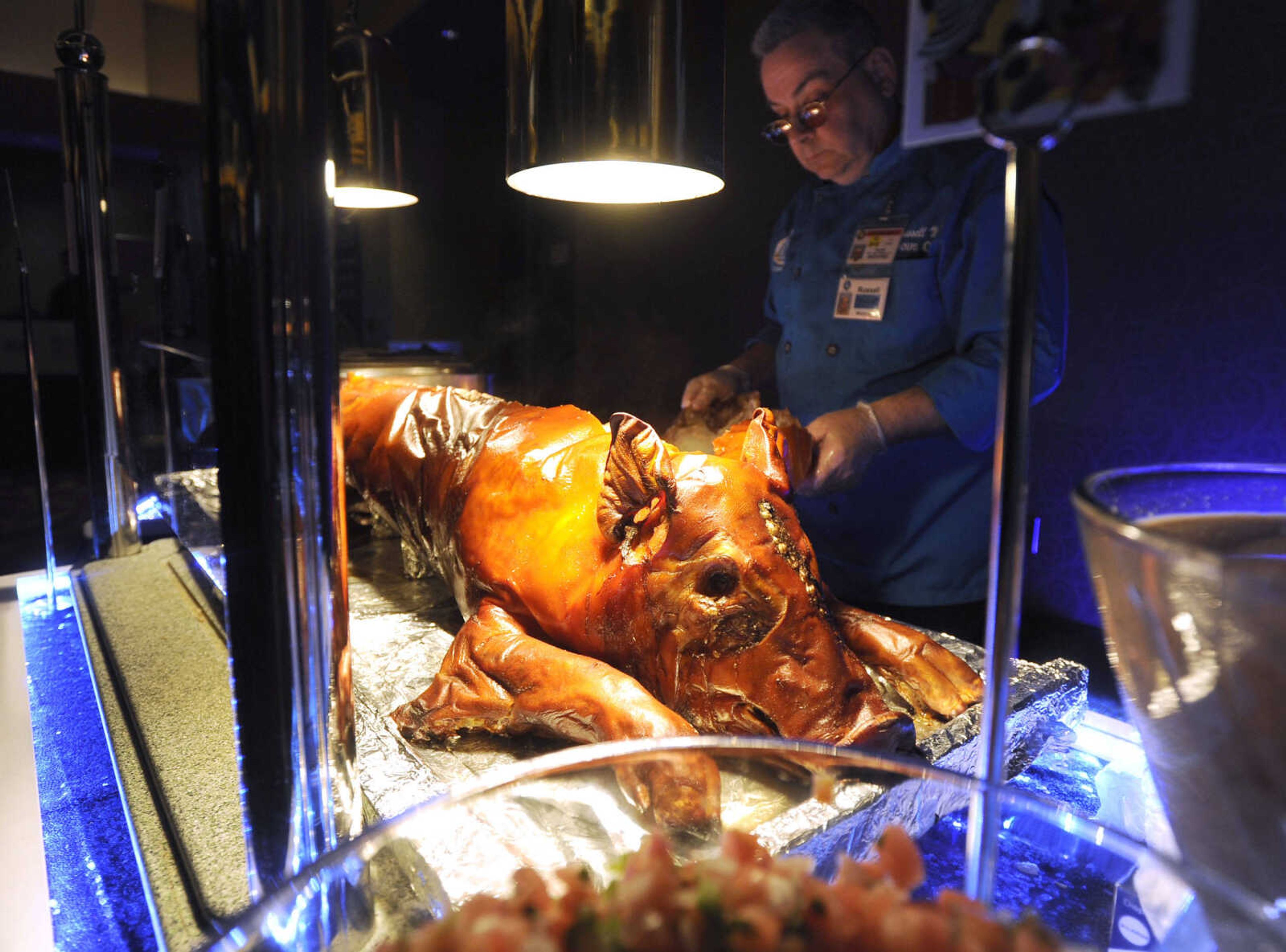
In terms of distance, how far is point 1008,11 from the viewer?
0.29 meters

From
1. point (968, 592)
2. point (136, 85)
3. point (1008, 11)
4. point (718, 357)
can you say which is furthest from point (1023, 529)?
point (136, 85)

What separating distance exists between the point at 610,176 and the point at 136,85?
3.41m

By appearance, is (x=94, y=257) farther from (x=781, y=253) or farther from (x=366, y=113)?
(x=781, y=253)

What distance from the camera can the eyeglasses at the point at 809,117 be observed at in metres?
1.78

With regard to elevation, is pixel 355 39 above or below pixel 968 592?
above

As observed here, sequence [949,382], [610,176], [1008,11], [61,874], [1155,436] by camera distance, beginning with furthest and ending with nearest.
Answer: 1. [1155,436]
2. [949,382]
3. [610,176]
4. [61,874]
5. [1008,11]

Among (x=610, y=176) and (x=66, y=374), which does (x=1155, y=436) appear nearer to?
(x=610, y=176)

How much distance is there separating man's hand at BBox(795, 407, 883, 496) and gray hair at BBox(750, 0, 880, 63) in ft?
2.76

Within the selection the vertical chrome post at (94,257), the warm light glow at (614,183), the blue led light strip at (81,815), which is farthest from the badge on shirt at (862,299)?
the blue led light strip at (81,815)

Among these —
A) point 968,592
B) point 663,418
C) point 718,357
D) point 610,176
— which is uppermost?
point 610,176

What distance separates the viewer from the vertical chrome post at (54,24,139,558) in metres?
1.26

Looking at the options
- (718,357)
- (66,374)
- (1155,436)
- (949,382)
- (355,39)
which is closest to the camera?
(355,39)

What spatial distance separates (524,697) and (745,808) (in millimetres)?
476

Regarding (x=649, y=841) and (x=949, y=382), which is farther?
(x=949, y=382)
